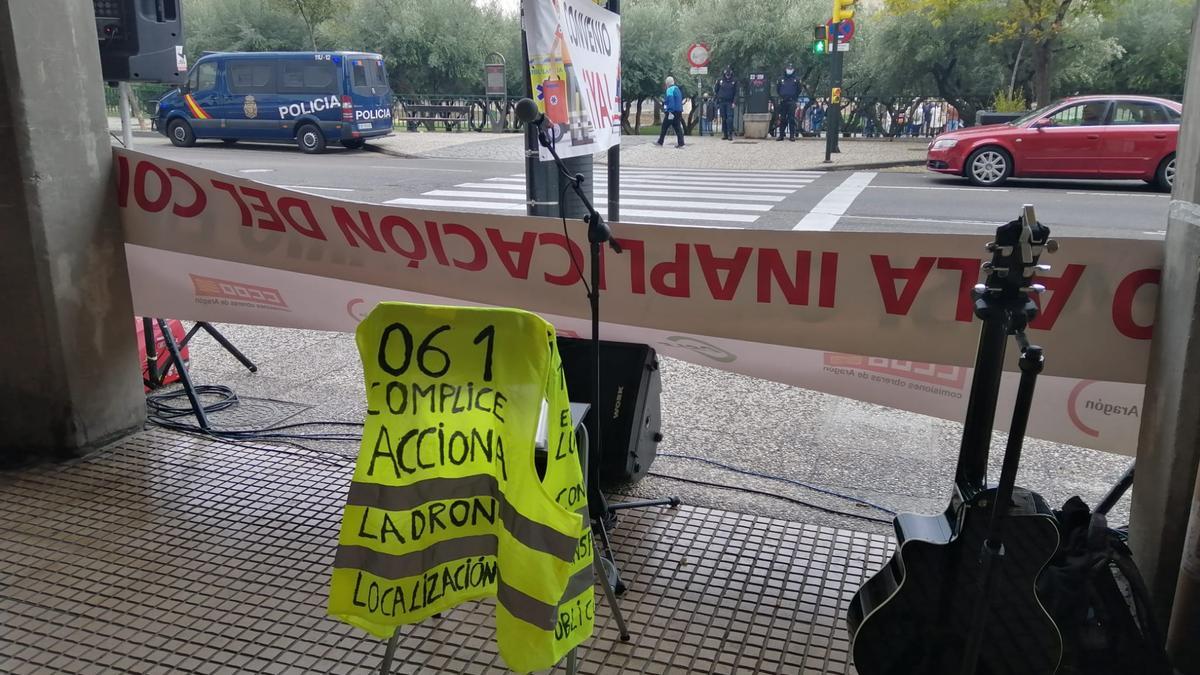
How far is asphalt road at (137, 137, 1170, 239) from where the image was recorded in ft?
37.6

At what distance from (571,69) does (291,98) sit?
19.0m

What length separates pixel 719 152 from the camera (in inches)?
887

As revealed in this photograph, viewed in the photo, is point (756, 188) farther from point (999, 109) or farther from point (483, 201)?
point (999, 109)

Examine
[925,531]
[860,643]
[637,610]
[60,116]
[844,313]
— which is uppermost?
[60,116]

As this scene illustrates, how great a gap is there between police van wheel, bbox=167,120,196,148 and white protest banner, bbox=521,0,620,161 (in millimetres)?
21141

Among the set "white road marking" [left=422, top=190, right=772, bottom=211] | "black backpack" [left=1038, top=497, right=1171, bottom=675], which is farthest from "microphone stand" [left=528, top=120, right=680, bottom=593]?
"white road marking" [left=422, top=190, right=772, bottom=211]

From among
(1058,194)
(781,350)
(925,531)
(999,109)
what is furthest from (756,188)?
(925,531)

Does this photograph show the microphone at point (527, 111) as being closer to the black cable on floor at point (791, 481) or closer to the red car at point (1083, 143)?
the black cable on floor at point (791, 481)

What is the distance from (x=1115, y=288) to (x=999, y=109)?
19609mm

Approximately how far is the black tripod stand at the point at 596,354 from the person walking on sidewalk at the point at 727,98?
22556 mm

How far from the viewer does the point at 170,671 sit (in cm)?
272

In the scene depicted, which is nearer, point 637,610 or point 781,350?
point 637,610

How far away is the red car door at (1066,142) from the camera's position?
45.3 ft

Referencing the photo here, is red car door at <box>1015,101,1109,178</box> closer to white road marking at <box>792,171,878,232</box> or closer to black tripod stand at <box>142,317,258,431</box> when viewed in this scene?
white road marking at <box>792,171,878,232</box>
